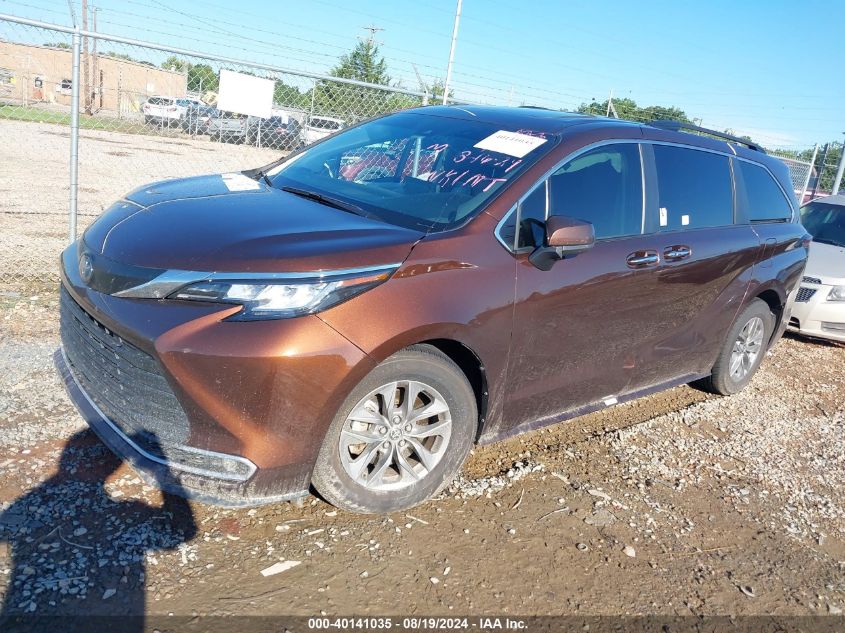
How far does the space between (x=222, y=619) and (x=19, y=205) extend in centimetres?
917

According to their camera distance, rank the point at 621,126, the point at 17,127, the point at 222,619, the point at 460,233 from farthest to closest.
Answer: the point at 17,127 → the point at 621,126 → the point at 460,233 → the point at 222,619

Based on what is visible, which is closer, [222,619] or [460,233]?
[222,619]

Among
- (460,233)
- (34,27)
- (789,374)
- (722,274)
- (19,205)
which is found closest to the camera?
(460,233)

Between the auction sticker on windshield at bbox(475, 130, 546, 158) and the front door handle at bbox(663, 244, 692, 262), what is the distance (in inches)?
41.1

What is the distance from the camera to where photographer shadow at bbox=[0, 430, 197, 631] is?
231 cm

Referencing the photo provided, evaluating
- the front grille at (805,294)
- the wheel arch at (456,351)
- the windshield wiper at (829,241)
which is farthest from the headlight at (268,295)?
the windshield wiper at (829,241)

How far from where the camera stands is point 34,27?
5008mm

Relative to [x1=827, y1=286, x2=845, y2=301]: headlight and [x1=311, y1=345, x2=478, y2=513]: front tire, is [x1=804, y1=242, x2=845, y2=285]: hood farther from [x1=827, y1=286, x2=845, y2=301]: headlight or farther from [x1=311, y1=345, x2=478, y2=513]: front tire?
[x1=311, y1=345, x2=478, y2=513]: front tire

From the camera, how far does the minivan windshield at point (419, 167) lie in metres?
3.25

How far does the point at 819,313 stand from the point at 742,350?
2223mm

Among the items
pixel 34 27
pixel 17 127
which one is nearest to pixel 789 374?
pixel 34 27

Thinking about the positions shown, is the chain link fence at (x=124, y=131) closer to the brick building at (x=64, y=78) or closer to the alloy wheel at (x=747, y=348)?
the brick building at (x=64, y=78)

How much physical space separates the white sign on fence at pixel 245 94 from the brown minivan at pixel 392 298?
7.34 feet

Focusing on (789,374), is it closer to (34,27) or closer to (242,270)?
(242,270)
